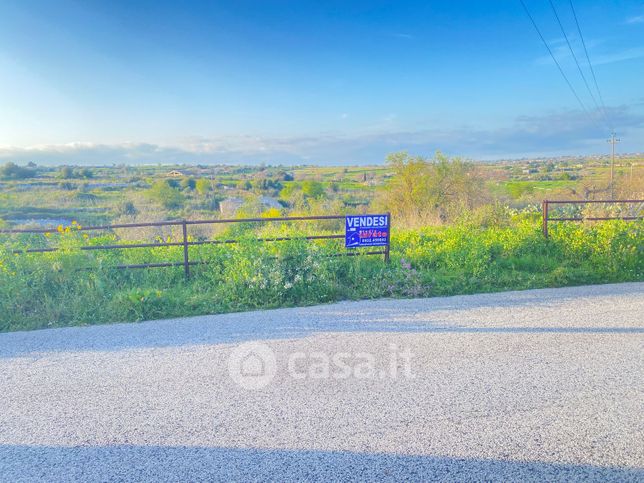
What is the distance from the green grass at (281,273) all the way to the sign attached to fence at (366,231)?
1.07ft

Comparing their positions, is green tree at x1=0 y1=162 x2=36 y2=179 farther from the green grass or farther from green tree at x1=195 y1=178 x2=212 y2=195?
the green grass

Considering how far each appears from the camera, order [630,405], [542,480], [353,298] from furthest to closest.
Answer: [353,298], [630,405], [542,480]

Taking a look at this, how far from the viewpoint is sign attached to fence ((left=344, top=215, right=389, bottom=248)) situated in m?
8.28

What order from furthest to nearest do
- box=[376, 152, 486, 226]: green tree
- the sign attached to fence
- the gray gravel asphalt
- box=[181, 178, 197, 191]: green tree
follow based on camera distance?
box=[181, 178, 197, 191]: green tree → box=[376, 152, 486, 226]: green tree → the sign attached to fence → the gray gravel asphalt

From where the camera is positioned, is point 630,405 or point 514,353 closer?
point 630,405

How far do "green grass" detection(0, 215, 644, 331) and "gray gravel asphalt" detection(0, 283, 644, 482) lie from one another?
70 centimetres


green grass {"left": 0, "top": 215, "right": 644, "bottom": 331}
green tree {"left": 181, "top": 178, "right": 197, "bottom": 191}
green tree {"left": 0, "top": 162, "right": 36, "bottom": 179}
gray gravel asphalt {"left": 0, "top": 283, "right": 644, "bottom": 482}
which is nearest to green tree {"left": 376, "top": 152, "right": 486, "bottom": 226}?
green grass {"left": 0, "top": 215, "right": 644, "bottom": 331}

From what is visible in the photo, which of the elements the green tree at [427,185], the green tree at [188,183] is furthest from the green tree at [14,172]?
the green tree at [427,185]

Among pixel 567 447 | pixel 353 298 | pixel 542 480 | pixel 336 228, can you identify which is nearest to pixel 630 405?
pixel 567 447

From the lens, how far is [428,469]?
2793 millimetres

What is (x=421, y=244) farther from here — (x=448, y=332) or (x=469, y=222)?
(x=448, y=332)

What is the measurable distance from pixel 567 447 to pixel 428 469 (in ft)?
3.49

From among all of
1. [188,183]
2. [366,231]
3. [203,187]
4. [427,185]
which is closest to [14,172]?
[188,183]

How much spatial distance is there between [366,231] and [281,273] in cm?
225
